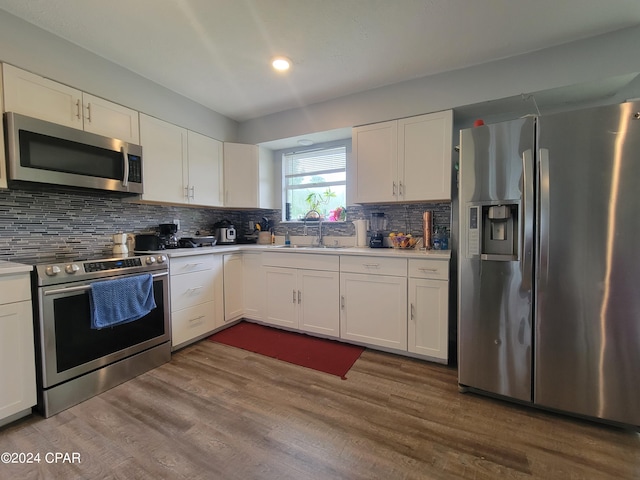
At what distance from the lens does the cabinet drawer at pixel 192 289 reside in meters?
2.44

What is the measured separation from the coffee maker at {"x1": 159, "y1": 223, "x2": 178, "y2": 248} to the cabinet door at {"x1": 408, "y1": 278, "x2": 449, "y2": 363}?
2374mm

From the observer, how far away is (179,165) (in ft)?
9.12

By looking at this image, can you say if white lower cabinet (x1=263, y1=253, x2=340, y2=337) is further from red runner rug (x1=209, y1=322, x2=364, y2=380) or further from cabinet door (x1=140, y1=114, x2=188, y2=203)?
cabinet door (x1=140, y1=114, x2=188, y2=203)

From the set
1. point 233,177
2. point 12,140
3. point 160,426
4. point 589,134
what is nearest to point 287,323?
point 160,426

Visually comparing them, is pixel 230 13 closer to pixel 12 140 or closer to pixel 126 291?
pixel 12 140

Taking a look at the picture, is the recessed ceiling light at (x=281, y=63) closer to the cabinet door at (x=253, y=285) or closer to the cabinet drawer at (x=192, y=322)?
the cabinet door at (x=253, y=285)

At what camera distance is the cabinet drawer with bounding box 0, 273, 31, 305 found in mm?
1507

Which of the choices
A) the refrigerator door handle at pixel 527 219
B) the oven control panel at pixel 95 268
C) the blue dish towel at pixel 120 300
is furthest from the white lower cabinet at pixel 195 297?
the refrigerator door handle at pixel 527 219

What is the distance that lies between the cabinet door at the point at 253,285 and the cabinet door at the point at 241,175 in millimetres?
708

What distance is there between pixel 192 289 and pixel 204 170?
1.34 metres

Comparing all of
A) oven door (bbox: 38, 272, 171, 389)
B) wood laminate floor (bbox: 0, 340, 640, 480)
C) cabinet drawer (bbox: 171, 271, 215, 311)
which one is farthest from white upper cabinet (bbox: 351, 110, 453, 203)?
oven door (bbox: 38, 272, 171, 389)

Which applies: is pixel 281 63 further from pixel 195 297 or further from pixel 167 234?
pixel 195 297

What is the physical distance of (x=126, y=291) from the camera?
1.96m

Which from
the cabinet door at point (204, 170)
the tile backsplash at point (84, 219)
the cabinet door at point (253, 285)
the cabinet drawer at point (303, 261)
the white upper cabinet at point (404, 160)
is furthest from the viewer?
the cabinet door at point (253, 285)
